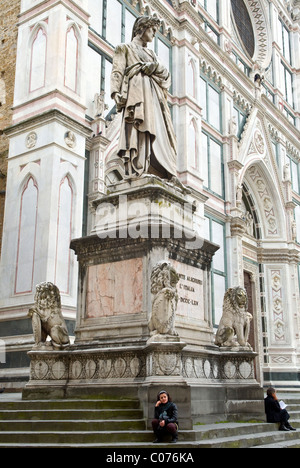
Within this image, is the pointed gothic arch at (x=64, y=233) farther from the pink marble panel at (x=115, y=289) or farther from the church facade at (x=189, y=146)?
the pink marble panel at (x=115, y=289)

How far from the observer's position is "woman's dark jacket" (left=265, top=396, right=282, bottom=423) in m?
8.15

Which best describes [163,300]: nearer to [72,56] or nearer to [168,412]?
[168,412]

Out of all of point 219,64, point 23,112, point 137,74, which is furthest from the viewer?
point 219,64

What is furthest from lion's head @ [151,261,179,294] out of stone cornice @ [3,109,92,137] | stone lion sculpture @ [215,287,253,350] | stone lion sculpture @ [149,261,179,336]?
stone cornice @ [3,109,92,137]

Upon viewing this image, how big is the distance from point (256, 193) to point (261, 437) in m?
20.9

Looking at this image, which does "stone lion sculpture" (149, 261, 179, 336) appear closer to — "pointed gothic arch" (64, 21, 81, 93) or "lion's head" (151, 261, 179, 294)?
"lion's head" (151, 261, 179, 294)

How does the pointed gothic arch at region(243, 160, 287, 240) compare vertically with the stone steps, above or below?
above

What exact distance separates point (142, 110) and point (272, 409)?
491cm

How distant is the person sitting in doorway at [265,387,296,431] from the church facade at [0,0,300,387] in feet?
4.86

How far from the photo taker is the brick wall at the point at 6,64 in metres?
14.9

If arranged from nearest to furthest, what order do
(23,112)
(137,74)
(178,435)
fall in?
1. (178,435)
2. (137,74)
3. (23,112)

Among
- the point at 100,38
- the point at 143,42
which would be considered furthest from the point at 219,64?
the point at 143,42
